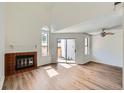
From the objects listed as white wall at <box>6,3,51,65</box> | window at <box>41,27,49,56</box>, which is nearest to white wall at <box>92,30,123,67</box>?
window at <box>41,27,49,56</box>

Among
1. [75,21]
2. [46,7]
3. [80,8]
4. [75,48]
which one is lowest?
[75,48]

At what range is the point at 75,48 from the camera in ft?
28.7

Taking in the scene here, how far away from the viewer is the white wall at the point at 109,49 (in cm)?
739

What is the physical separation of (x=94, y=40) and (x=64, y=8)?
454 cm

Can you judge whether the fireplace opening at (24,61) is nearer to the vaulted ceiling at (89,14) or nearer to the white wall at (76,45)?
the white wall at (76,45)

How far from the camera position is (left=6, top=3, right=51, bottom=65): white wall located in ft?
19.8

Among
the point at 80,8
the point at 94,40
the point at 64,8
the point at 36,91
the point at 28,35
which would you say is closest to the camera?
the point at 36,91

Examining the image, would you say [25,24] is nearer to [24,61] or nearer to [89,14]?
[24,61]

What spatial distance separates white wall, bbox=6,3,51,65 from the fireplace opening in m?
0.35

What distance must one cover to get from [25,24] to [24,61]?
1.93m

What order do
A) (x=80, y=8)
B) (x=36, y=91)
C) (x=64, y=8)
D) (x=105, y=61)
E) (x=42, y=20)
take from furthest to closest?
1. (x=105, y=61)
2. (x=42, y=20)
3. (x=64, y=8)
4. (x=80, y=8)
5. (x=36, y=91)

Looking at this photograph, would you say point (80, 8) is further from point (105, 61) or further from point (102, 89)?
point (105, 61)

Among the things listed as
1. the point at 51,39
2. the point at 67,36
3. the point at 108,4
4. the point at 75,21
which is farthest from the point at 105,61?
the point at 108,4

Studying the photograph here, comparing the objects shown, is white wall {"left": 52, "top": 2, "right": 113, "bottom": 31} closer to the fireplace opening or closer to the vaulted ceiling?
the vaulted ceiling
